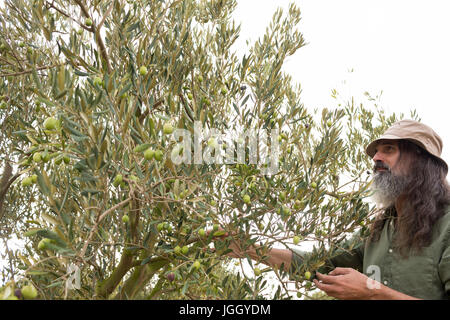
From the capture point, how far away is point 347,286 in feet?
8.07

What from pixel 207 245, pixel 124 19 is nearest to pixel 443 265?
pixel 207 245

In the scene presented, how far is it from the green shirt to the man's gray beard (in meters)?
0.37

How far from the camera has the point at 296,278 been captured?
2229 millimetres

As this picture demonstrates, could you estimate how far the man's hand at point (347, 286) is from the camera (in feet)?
Answer: 8.01

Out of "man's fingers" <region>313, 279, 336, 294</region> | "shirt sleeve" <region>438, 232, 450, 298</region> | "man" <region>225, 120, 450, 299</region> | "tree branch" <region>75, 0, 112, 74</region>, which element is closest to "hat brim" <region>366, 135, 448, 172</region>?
"man" <region>225, 120, 450, 299</region>

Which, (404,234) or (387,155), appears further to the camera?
(387,155)

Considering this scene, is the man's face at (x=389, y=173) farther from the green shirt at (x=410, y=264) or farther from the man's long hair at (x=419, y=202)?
the green shirt at (x=410, y=264)

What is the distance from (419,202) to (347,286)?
4.03 ft

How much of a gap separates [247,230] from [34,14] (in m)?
1.87

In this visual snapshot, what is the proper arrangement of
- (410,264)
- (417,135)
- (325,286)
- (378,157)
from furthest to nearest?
1. (378,157)
2. (417,135)
3. (410,264)
4. (325,286)

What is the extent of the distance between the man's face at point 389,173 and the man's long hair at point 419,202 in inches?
2.2

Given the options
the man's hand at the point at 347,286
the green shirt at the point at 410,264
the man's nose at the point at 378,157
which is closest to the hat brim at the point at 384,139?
the man's nose at the point at 378,157

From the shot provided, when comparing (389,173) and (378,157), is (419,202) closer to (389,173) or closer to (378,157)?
(389,173)

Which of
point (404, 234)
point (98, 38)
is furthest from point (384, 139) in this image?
point (98, 38)
